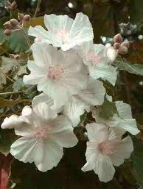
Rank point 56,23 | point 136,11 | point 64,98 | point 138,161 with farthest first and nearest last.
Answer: point 136,11 → point 138,161 → point 56,23 → point 64,98

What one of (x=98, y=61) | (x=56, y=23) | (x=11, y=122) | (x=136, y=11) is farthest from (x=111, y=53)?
(x=136, y=11)

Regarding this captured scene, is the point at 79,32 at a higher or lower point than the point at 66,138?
higher

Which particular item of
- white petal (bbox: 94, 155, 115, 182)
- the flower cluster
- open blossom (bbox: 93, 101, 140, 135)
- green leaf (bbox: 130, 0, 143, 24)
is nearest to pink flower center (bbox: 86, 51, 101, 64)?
the flower cluster

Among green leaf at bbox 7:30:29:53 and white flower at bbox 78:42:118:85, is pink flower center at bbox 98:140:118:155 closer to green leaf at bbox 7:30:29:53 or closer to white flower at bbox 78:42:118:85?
white flower at bbox 78:42:118:85

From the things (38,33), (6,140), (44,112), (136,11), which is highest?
(38,33)

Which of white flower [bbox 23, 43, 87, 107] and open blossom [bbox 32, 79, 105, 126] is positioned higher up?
white flower [bbox 23, 43, 87, 107]

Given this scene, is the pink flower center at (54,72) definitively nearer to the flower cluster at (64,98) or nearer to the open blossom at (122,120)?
the flower cluster at (64,98)

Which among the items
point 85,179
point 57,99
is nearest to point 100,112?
point 57,99

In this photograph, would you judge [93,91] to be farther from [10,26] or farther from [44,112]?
[10,26]
